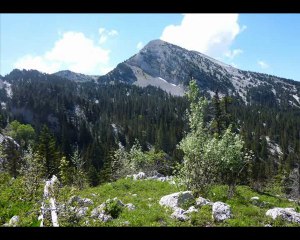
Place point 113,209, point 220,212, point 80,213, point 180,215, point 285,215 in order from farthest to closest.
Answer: point 285,215 → point 113,209 → point 180,215 → point 220,212 → point 80,213

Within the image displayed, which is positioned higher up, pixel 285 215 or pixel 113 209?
pixel 113 209

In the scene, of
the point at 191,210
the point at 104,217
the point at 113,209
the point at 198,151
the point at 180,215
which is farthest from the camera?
the point at 198,151

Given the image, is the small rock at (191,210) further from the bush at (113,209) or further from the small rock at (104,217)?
the small rock at (104,217)

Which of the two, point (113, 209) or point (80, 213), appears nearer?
point (80, 213)

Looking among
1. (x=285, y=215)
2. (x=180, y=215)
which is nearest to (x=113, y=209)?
(x=180, y=215)

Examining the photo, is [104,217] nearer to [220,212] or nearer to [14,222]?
[14,222]

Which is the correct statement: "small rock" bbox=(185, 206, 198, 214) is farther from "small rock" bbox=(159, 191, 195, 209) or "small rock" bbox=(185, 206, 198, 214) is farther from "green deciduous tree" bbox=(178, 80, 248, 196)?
"green deciduous tree" bbox=(178, 80, 248, 196)

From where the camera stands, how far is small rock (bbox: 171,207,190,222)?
55.4ft

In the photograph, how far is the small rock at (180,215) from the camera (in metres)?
16.9

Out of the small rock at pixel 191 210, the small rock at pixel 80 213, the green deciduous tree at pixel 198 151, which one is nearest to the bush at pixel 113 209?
the small rock at pixel 80 213

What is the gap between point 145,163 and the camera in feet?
227

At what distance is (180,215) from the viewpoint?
1744 cm
